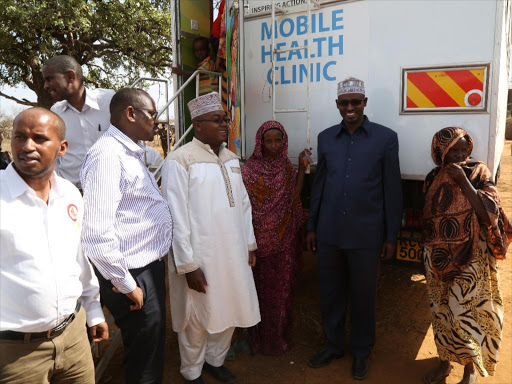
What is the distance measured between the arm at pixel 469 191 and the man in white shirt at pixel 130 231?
1667 millimetres

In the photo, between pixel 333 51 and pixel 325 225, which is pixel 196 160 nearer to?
pixel 325 225

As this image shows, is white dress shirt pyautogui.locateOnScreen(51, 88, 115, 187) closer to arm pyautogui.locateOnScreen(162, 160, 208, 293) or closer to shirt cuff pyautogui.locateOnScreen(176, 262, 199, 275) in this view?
arm pyautogui.locateOnScreen(162, 160, 208, 293)

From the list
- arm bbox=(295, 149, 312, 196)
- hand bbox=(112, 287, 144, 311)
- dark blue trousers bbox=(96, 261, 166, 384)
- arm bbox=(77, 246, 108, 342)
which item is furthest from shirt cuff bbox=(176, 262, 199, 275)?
arm bbox=(295, 149, 312, 196)

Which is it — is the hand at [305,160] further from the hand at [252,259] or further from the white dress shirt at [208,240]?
the hand at [252,259]

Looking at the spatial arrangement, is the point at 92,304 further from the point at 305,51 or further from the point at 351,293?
the point at 305,51

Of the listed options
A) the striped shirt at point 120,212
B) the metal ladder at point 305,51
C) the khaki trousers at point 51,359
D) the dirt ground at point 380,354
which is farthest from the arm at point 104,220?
the metal ladder at point 305,51

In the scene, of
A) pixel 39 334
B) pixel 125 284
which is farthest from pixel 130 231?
pixel 39 334

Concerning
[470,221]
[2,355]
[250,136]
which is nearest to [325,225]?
[470,221]

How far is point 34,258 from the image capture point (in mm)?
1540

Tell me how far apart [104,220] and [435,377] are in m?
2.29

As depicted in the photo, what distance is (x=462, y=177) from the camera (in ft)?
8.04

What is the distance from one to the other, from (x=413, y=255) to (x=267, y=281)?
3.59 ft

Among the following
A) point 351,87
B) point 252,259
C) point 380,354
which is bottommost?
point 380,354

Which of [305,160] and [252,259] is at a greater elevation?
[305,160]
